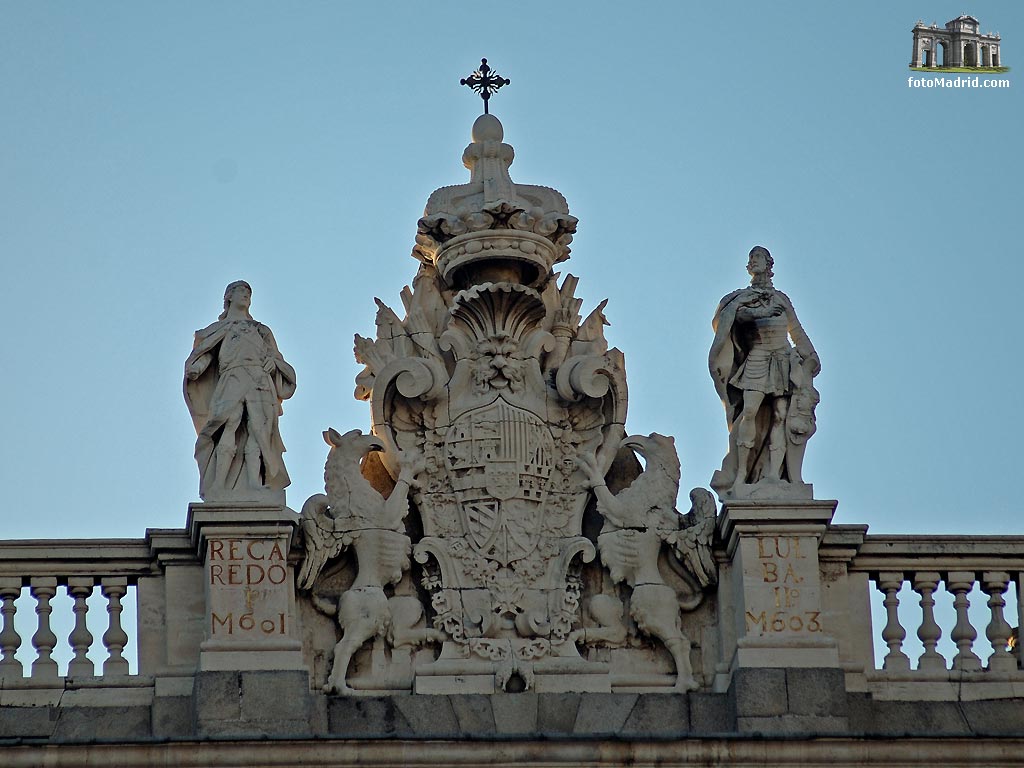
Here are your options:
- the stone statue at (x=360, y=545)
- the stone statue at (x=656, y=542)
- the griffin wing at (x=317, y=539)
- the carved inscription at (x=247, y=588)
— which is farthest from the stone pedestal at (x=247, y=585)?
the stone statue at (x=656, y=542)

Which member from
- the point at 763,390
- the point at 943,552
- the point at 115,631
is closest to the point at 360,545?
the point at 115,631

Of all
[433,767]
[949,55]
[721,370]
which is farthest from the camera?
[949,55]

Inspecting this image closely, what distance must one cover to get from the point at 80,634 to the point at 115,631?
0.71 ft

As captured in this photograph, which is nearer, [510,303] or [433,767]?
[433,767]

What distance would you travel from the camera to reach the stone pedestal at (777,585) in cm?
2081

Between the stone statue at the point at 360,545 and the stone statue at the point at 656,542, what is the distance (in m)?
1.17

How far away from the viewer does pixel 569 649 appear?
69.1 feet

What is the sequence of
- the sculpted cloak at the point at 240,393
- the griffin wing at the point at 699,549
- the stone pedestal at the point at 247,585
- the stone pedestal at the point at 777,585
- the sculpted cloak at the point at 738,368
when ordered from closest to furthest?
1. the stone pedestal at the point at 247,585
2. the stone pedestal at the point at 777,585
3. the sculpted cloak at the point at 240,393
4. the griffin wing at the point at 699,549
5. the sculpted cloak at the point at 738,368

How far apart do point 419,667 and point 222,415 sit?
202cm

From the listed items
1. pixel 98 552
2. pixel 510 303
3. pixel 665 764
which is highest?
pixel 510 303

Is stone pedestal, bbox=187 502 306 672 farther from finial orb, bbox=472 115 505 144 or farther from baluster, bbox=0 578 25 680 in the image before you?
finial orb, bbox=472 115 505 144

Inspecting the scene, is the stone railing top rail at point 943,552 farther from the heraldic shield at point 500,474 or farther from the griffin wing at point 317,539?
the griffin wing at point 317,539

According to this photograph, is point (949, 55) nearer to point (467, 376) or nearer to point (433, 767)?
point (467, 376)

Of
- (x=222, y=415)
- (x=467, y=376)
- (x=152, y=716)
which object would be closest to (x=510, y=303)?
(x=467, y=376)
